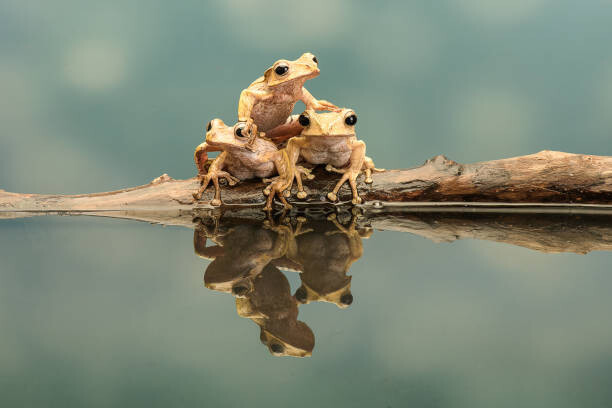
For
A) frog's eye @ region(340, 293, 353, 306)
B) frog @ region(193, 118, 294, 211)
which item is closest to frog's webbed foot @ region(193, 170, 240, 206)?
frog @ region(193, 118, 294, 211)

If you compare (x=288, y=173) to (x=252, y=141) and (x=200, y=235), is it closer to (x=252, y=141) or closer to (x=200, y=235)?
(x=252, y=141)

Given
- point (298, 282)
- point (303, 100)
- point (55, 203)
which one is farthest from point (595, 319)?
point (55, 203)

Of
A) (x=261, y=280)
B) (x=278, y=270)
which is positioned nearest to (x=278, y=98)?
(x=278, y=270)

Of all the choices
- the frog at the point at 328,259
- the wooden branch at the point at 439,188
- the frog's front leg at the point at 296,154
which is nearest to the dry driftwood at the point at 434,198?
the wooden branch at the point at 439,188

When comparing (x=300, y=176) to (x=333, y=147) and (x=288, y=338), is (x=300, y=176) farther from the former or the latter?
(x=288, y=338)

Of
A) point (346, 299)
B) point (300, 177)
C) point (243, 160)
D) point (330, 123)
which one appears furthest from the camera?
point (300, 177)

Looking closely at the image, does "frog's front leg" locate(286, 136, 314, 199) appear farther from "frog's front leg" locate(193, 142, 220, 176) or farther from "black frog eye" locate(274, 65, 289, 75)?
"frog's front leg" locate(193, 142, 220, 176)
